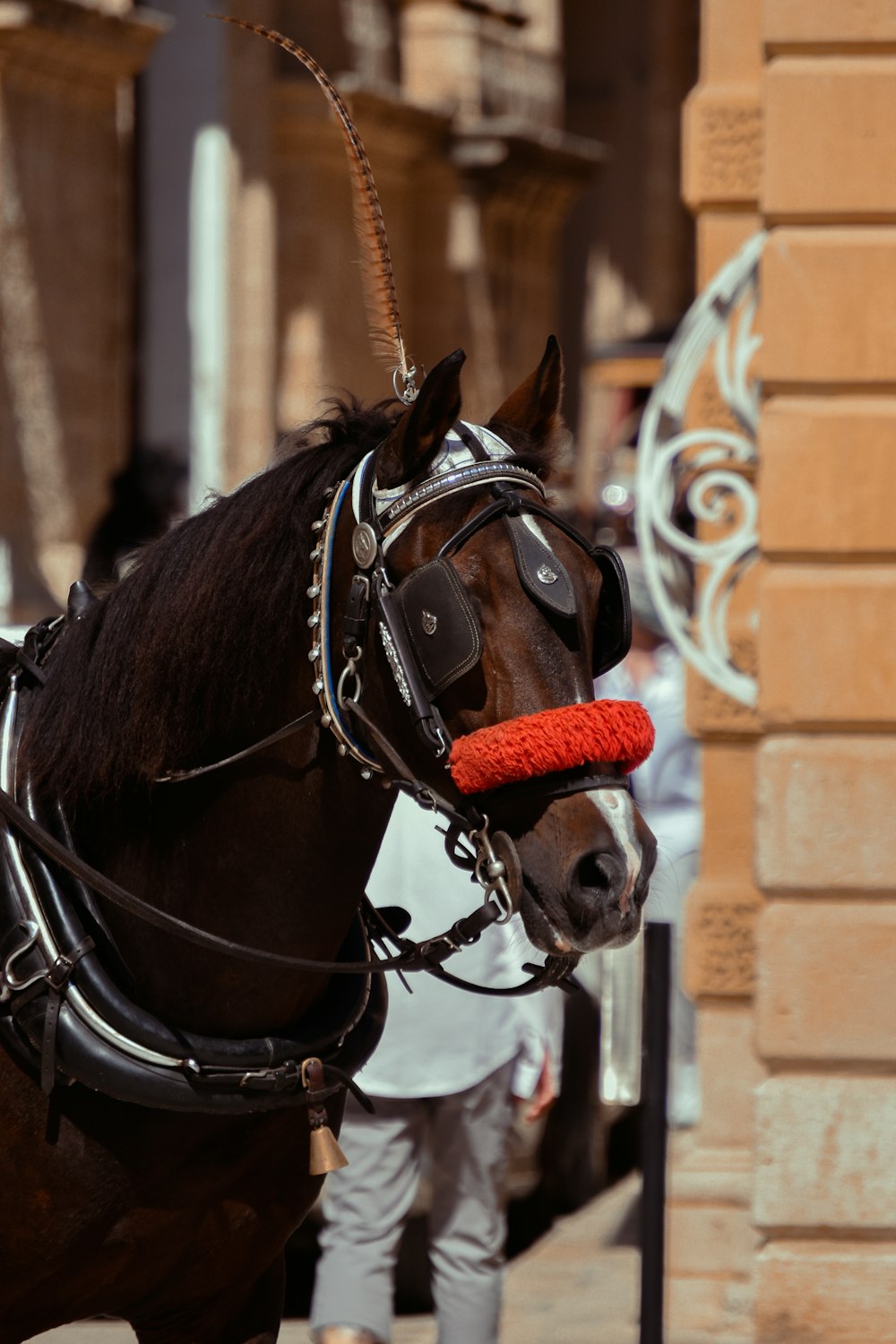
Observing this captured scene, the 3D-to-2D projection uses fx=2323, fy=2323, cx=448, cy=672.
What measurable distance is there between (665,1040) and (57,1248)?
1939 mm

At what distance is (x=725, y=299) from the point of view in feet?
19.7

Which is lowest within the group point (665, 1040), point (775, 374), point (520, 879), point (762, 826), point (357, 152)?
point (665, 1040)

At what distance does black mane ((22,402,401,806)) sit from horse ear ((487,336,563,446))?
0.18 m

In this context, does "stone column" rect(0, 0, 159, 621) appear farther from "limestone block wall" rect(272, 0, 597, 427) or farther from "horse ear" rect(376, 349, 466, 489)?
"horse ear" rect(376, 349, 466, 489)

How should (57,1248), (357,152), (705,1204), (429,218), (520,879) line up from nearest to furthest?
(520,879), (57,1248), (357,152), (705,1204), (429,218)

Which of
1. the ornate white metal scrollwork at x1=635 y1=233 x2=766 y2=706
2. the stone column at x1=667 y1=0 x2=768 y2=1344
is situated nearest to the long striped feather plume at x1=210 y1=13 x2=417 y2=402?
the ornate white metal scrollwork at x1=635 y1=233 x2=766 y2=706

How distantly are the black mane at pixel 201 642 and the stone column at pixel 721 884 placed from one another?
3.16 metres

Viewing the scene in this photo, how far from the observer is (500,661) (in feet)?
10.0

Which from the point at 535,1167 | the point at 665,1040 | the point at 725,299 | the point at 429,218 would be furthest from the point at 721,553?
the point at 429,218

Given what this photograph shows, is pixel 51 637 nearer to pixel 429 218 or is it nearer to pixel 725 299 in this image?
pixel 725 299

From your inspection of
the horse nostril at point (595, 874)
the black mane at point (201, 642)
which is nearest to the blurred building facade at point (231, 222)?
the black mane at point (201, 642)

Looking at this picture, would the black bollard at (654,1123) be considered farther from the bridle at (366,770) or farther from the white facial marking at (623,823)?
the white facial marking at (623,823)

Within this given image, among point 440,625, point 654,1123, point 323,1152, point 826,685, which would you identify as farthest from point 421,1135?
point 440,625

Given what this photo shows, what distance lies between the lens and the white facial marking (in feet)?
9.60
